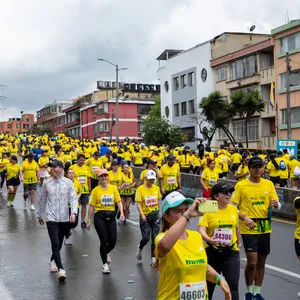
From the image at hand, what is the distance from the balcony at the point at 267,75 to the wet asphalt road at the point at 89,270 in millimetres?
30121

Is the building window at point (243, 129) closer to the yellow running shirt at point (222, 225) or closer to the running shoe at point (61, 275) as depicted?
the running shoe at point (61, 275)

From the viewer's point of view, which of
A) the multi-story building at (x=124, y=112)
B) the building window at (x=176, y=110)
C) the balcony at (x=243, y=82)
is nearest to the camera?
the balcony at (x=243, y=82)

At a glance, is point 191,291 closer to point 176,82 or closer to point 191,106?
point 191,106

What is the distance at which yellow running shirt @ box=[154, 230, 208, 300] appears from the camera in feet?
13.9

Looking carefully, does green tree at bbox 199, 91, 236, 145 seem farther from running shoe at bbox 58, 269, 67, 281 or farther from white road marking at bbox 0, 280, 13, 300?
white road marking at bbox 0, 280, 13, 300

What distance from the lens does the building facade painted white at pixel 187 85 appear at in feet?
176

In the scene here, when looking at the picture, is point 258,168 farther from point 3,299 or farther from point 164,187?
point 164,187

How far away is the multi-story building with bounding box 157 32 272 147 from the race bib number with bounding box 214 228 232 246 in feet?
146

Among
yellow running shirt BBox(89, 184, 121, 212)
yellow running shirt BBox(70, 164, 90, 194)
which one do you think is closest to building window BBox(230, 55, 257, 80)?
yellow running shirt BBox(70, 164, 90, 194)

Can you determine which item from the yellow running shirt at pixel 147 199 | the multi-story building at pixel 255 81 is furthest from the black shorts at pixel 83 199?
the multi-story building at pixel 255 81

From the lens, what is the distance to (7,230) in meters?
14.0

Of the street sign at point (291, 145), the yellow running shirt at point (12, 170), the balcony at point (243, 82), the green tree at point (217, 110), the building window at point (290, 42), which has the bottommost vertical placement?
the yellow running shirt at point (12, 170)

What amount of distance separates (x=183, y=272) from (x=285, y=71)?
38443mm

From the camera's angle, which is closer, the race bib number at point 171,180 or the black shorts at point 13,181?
the race bib number at point 171,180
